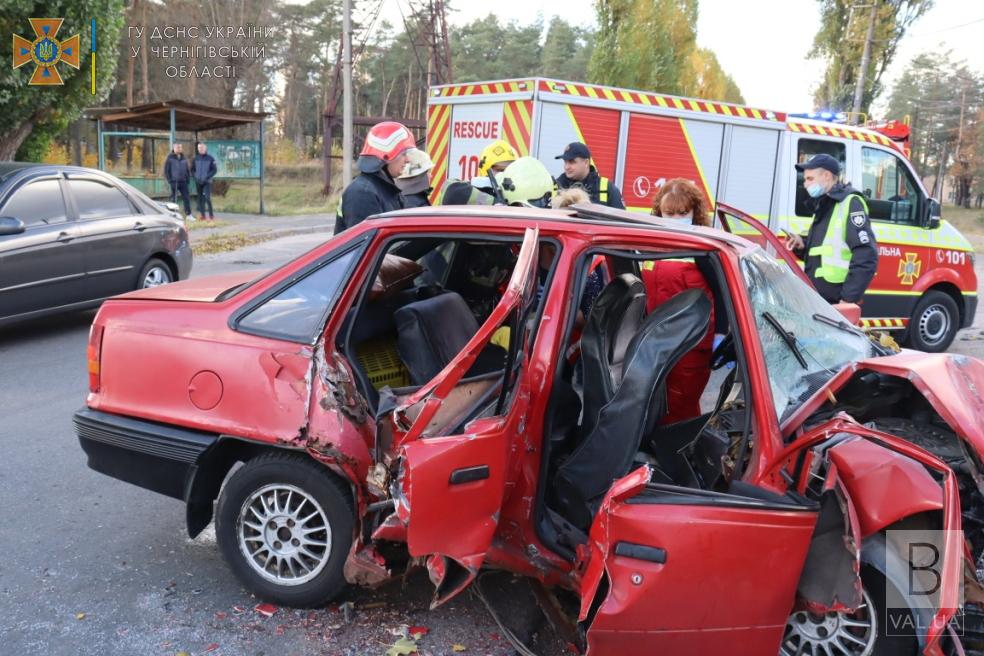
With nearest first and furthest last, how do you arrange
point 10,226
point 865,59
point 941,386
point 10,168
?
point 941,386
point 10,226
point 10,168
point 865,59

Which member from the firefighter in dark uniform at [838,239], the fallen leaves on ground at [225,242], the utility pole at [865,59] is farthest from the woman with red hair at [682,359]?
the utility pole at [865,59]

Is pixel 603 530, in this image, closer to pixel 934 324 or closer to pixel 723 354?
pixel 723 354

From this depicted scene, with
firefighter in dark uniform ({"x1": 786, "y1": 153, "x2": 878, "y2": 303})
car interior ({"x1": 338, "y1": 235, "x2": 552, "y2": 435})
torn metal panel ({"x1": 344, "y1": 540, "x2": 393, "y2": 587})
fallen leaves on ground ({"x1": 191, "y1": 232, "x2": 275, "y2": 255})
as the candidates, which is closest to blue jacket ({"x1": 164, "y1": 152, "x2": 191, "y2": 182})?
fallen leaves on ground ({"x1": 191, "y1": 232, "x2": 275, "y2": 255})

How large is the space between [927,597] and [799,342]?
100cm

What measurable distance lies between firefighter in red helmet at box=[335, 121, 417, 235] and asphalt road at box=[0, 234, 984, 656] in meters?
1.94

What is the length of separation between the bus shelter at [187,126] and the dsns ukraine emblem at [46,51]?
4908mm

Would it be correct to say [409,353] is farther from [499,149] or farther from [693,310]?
[499,149]

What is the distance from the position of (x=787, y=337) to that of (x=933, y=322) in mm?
6600

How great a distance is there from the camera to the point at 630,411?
9.04 ft

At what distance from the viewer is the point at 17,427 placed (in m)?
5.02

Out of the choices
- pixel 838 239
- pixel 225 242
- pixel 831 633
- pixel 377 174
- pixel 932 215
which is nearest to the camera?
pixel 831 633

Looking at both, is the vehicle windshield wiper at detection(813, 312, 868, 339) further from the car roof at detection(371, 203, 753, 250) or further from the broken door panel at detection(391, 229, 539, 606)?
the broken door panel at detection(391, 229, 539, 606)

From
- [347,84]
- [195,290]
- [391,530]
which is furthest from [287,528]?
[347,84]

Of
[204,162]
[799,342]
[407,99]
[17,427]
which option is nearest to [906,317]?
[799,342]
